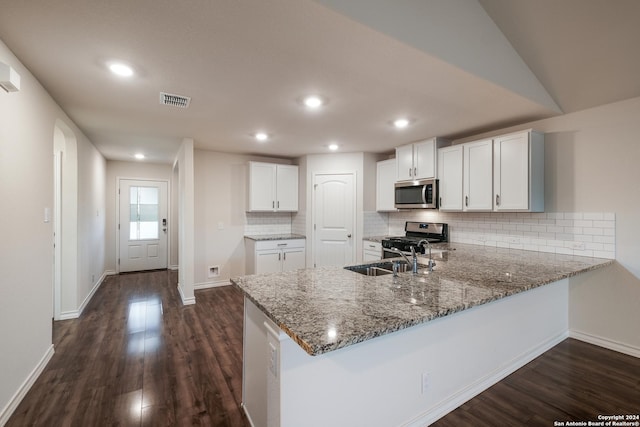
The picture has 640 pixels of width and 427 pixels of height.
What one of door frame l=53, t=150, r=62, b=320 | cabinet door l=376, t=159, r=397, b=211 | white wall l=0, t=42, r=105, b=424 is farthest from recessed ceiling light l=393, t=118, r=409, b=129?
door frame l=53, t=150, r=62, b=320

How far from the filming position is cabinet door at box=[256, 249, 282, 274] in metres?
4.70

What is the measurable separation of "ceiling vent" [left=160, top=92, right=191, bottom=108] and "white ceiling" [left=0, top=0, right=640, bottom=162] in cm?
7

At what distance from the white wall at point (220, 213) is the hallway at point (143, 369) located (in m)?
1.04

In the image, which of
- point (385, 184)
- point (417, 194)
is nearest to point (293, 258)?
point (385, 184)

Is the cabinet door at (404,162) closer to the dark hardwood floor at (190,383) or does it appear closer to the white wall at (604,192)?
the white wall at (604,192)

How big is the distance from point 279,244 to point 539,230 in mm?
3531

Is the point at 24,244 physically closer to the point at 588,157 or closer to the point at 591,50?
the point at 591,50

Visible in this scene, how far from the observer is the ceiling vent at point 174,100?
2.52 m

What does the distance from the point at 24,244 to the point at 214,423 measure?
73.1 inches

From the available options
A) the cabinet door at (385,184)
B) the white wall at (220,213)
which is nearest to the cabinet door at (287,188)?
the white wall at (220,213)

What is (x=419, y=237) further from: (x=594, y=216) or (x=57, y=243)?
(x=57, y=243)

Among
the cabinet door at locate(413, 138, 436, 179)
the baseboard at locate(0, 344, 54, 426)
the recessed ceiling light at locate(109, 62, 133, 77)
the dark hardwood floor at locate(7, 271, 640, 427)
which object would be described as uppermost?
the recessed ceiling light at locate(109, 62, 133, 77)

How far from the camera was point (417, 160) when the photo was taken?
4.11 m

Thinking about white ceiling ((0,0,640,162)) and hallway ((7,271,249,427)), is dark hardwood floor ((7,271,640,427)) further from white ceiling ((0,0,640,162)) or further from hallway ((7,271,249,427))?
white ceiling ((0,0,640,162))
